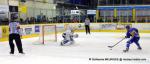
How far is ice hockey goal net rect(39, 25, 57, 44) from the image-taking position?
60.0ft

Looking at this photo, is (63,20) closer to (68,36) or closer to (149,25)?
(149,25)

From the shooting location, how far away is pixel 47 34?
747 inches

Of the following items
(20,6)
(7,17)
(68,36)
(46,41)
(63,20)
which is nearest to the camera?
(68,36)

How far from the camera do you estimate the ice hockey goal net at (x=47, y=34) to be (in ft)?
60.0

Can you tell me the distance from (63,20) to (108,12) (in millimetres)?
11211

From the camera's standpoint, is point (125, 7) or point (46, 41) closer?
point (46, 41)

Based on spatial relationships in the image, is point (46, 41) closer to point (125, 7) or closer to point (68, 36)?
point (68, 36)

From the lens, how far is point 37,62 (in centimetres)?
1012

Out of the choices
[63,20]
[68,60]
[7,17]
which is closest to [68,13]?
[63,20]

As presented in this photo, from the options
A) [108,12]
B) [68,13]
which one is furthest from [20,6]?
[108,12]

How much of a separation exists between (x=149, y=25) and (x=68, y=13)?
949 centimetres

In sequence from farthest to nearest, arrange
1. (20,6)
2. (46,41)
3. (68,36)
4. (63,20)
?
(63,20), (20,6), (46,41), (68,36)

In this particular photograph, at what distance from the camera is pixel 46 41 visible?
60.6 ft

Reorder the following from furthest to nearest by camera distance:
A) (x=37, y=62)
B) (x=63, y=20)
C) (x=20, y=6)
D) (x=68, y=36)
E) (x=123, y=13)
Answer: (x=123, y=13) → (x=63, y=20) → (x=20, y=6) → (x=68, y=36) → (x=37, y=62)
